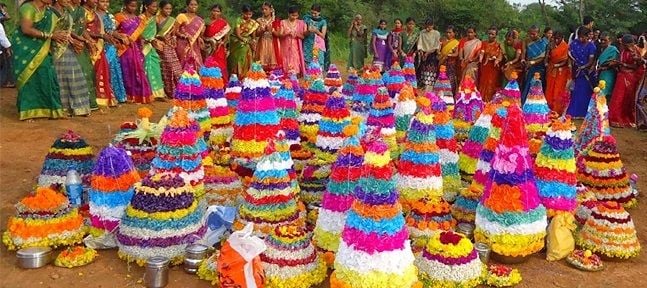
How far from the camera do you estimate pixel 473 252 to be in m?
4.41

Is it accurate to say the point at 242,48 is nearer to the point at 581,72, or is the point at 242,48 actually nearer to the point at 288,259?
the point at 581,72

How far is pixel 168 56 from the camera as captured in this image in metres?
11.4

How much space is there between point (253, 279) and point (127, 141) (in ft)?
8.37

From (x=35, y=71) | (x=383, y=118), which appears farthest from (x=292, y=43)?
(x=383, y=118)

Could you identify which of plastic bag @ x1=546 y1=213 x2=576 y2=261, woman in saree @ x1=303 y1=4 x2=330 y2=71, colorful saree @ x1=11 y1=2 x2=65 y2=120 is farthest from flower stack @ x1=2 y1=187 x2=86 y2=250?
woman in saree @ x1=303 y1=4 x2=330 y2=71

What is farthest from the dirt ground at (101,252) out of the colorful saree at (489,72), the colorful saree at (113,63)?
the colorful saree at (489,72)

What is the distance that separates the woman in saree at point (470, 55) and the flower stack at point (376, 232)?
9.37 m

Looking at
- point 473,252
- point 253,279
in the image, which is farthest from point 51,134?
point 473,252

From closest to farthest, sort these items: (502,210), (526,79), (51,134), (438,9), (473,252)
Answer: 1. (473,252)
2. (502,210)
3. (51,134)
4. (526,79)
5. (438,9)

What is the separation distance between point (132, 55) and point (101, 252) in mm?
6632

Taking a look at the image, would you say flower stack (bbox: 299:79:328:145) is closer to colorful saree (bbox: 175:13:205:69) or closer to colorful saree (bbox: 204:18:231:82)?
colorful saree (bbox: 175:13:205:69)

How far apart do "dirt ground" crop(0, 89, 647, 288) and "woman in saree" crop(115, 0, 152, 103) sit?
2.39 feet

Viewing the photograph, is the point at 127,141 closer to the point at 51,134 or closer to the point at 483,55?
the point at 51,134

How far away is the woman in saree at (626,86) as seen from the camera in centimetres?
1062
